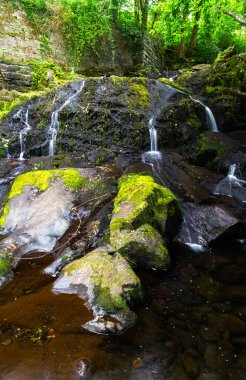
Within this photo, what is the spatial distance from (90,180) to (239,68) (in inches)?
272

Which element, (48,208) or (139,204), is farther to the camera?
(48,208)

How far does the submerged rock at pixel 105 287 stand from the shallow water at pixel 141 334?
0.11 meters

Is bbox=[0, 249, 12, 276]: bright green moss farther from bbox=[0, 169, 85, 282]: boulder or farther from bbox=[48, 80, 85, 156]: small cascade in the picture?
bbox=[48, 80, 85, 156]: small cascade

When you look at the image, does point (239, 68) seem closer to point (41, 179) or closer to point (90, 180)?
point (90, 180)

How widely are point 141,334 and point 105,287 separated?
70 cm

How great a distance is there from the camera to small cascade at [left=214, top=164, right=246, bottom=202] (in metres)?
7.06

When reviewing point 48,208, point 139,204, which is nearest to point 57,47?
point 48,208

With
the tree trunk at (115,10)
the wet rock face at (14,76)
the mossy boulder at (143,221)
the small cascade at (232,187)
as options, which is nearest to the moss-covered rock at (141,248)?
the mossy boulder at (143,221)

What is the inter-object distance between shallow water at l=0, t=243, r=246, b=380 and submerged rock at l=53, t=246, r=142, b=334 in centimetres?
11

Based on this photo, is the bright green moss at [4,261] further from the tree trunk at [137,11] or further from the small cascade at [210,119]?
the tree trunk at [137,11]

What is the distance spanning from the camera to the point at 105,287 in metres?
3.73

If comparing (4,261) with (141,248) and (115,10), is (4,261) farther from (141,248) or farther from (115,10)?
(115,10)

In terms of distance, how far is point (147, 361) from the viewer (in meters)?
2.98

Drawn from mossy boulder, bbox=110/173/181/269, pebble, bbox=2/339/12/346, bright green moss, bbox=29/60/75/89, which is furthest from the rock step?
pebble, bbox=2/339/12/346
